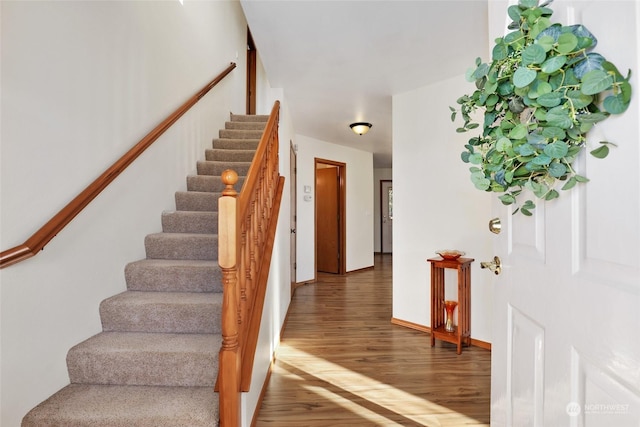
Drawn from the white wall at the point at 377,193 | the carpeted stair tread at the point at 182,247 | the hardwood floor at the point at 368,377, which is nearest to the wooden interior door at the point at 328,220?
the hardwood floor at the point at 368,377

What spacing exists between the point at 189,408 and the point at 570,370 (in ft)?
4.41

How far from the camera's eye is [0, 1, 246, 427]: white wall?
1.25 meters

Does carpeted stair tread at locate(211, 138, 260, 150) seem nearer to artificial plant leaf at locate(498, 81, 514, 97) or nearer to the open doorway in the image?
the open doorway

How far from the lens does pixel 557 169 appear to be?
0.70 m

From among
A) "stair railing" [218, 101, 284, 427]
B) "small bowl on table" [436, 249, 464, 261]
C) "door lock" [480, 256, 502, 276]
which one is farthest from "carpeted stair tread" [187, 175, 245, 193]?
"door lock" [480, 256, 502, 276]

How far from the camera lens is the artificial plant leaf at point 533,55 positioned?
640 millimetres

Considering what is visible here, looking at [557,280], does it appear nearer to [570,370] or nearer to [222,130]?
[570,370]

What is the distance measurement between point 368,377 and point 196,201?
1.93 meters

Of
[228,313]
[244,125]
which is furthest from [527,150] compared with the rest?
[244,125]

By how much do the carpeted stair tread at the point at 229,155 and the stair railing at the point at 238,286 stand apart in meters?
1.31

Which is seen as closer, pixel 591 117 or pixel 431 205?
pixel 591 117

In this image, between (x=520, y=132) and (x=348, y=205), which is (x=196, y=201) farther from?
(x=348, y=205)

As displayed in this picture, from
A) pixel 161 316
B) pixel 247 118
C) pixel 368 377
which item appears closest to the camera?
pixel 161 316

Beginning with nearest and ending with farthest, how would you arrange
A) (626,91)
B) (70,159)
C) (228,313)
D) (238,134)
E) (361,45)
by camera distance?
(626,91), (228,313), (70,159), (361,45), (238,134)
